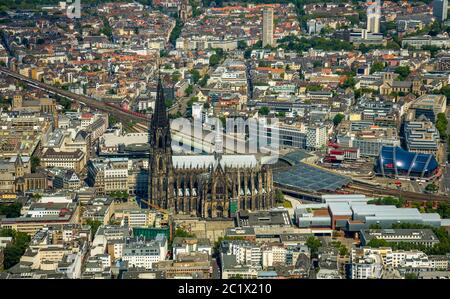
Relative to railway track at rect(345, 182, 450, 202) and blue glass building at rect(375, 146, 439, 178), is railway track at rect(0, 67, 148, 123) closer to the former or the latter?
blue glass building at rect(375, 146, 439, 178)

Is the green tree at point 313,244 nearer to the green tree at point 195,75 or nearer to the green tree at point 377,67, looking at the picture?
the green tree at point 195,75

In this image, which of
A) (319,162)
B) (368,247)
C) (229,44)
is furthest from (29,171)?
(229,44)

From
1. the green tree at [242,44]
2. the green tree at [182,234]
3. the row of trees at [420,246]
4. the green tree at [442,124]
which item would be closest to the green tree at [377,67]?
the green tree at [442,124]

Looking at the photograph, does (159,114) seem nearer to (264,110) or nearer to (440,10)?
(264,110)

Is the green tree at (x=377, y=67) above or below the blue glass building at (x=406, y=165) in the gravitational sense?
above
